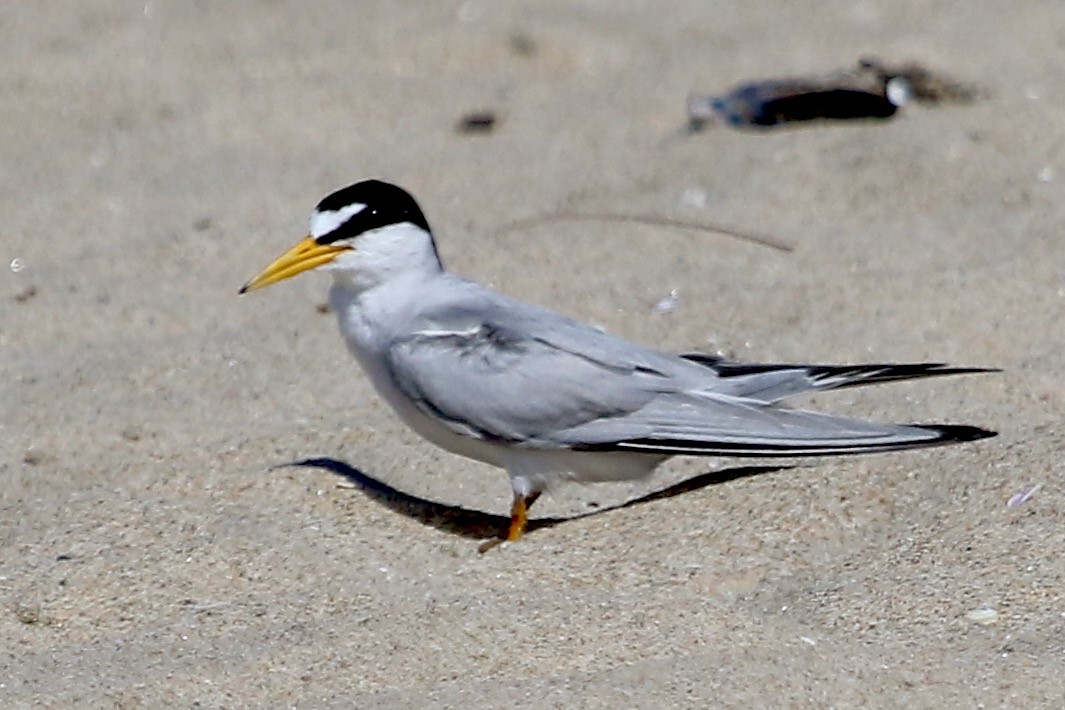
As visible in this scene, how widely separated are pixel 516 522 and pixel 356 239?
727 mm

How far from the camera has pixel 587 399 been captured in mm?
3816

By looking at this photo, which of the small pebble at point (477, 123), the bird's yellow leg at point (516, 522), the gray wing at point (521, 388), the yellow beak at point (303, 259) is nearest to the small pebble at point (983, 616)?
the gray wing at point (521, 388)

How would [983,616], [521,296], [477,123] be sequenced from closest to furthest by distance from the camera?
[983,616] < [521,296] < [477,123]

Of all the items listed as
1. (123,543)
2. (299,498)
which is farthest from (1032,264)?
(123,543)

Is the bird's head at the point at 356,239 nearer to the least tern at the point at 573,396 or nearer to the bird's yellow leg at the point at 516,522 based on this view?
the least tern at the point at 573,396

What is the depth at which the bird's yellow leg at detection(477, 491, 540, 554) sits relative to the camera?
379 centimetres

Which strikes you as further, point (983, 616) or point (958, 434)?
point (958, 434)

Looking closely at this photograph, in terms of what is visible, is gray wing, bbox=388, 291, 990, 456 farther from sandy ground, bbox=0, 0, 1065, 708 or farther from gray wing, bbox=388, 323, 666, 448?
sandy ground, bbox=0, 0, 1065, 708

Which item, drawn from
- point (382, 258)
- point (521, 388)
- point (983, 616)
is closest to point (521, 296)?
point (382, 258)

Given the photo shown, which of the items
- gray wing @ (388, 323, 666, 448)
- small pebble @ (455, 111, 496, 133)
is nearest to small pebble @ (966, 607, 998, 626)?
gray wing @ (388, 323, 666, 448)

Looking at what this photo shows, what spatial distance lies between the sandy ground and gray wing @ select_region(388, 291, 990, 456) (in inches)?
6.9

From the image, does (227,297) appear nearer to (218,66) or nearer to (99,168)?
(99,168)

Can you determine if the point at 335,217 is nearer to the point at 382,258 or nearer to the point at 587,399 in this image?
the point at 382,258

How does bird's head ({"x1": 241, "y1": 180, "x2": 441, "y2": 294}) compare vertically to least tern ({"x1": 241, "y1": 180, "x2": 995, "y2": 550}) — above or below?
above
